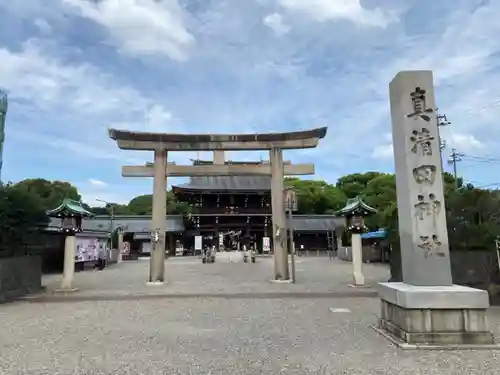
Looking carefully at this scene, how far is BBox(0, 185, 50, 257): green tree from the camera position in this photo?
1195 cm

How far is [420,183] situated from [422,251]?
110 cm

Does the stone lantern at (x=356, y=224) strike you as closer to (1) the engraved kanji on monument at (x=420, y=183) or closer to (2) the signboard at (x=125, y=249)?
(1) the engraved kanji on monument at (x=420, y=183)

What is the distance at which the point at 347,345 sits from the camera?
242 inches

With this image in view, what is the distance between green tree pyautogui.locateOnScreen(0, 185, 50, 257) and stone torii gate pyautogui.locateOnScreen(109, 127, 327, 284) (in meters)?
4.19

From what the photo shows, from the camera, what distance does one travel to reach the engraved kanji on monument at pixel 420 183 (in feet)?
21.4

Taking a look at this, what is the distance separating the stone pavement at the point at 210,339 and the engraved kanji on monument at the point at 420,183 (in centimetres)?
132

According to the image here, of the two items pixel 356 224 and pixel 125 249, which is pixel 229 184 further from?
pixel 356 224

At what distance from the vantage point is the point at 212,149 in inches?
658

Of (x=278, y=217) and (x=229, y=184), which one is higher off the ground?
(x=229, y=184)

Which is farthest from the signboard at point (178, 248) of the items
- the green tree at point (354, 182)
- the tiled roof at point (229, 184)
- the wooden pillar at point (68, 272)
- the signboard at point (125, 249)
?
the wooden pillar at point (68, 272)

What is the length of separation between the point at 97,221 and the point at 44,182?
6.65 metres

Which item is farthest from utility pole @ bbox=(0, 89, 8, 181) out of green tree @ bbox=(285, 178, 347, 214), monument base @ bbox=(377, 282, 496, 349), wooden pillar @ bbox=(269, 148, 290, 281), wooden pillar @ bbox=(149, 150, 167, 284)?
green tree @ bbox=(285, 178, 347, 214)

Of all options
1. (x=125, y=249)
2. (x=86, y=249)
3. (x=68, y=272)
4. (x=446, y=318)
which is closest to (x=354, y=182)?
(x=125, y=249)

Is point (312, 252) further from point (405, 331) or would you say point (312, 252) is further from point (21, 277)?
point (405, 331)
